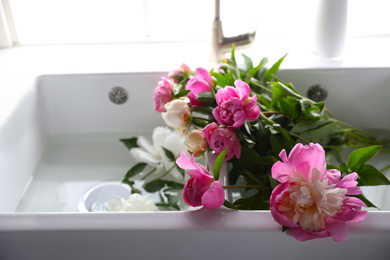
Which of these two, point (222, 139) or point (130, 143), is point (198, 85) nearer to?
point (222, 139)

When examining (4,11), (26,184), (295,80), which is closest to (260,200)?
(295,80)

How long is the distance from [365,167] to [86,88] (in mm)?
653

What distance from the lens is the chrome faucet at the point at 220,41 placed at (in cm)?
101

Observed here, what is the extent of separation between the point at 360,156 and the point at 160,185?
0.40 metres

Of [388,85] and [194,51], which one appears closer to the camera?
[388,85]

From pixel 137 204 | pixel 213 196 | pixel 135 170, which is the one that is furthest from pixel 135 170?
pixel 213 196

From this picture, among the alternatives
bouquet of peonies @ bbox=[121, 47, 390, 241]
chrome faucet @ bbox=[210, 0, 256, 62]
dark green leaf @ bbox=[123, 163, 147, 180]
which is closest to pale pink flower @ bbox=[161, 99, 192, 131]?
bouquet of peonies @ bbox=[121, 47, 390, 241]

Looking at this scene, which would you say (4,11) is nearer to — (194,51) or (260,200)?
(194,51)

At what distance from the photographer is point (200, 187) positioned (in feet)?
1.91

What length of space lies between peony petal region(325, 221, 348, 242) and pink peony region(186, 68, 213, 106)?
314 millimetres

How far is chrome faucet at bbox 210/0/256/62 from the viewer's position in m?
1.01

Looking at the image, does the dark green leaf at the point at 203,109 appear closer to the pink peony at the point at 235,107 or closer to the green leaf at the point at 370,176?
the pink peony at the point at 235,107

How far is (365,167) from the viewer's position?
667 mm

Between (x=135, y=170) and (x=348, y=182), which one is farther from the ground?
(x=348, y=182)
